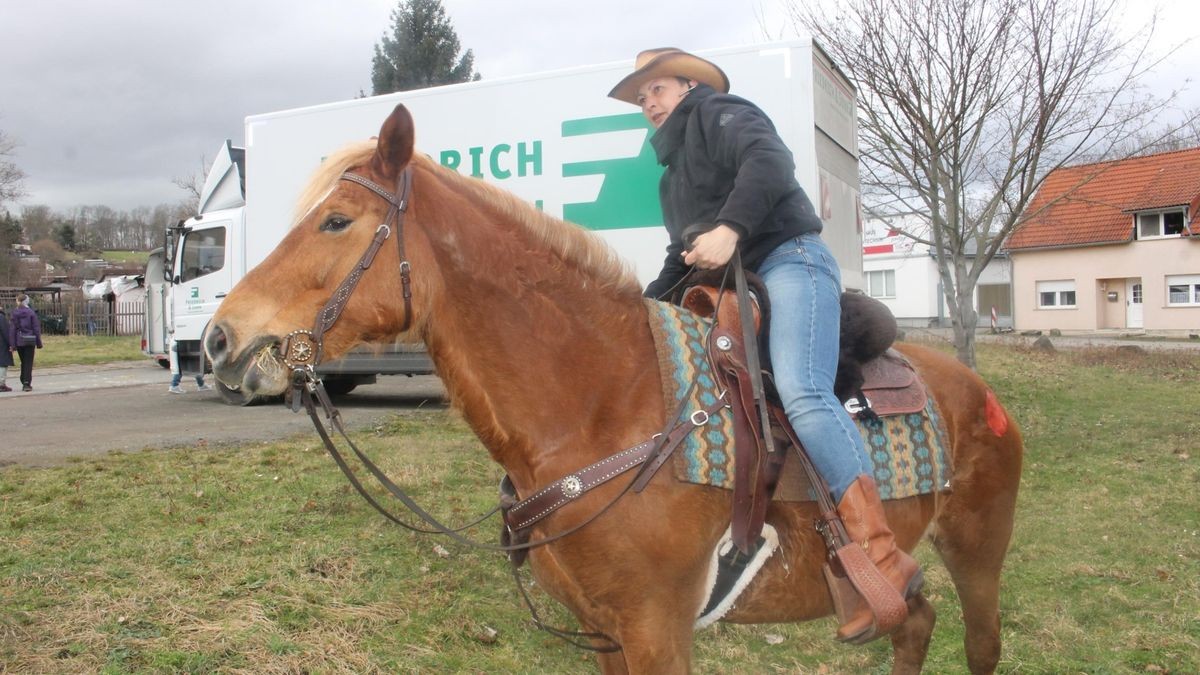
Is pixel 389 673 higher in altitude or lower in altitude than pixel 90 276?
lower

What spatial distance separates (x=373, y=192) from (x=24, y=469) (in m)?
6.56

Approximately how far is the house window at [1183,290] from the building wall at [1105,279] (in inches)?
7.8

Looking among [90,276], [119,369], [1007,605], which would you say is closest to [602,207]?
[1007,605]

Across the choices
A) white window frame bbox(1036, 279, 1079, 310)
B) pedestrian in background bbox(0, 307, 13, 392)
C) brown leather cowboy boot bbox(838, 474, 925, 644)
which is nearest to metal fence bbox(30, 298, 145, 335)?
pedestrian in background bbox(0, 307, 13, 392)

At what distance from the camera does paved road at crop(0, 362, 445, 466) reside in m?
8.84

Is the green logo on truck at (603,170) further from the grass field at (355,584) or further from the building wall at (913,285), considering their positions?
the building wall at (913,285)

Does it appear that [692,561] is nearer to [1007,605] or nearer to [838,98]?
[1007,605]

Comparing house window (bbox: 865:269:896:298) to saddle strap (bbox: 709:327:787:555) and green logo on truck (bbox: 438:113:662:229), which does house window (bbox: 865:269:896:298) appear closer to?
green logo on truck (bbox: 438:113:662:229)

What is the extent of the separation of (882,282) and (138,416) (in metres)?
41.5

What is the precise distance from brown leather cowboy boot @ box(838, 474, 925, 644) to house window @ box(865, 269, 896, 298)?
147 ft

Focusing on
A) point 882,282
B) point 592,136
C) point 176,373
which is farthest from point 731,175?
point 882,282

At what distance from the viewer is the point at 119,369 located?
21.0 meters

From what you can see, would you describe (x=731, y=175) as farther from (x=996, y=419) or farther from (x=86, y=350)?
(x=86, y=350)

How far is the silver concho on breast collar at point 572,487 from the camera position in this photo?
2400 mm
